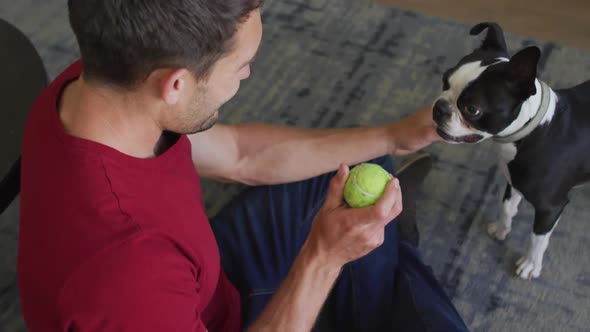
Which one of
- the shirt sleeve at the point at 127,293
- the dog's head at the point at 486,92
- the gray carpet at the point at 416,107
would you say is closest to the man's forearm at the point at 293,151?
the dog's head at the point at 486,92

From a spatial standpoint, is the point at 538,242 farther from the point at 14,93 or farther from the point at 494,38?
the point at 14,93

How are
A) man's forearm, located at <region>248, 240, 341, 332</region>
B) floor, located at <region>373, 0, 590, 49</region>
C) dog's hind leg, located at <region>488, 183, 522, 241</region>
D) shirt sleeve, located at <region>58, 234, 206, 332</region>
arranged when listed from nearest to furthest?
shirt sleeve, located at <region>58, 234, 206, 332</region> → man's forearm, located at <region>248, 240, 341, 332</region> → dog's hind leg, located at <region>488, 183, 522, 241</region> → floor, located at <region>373, 0, 590, 49</region>

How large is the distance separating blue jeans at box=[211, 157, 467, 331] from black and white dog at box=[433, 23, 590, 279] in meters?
0.29

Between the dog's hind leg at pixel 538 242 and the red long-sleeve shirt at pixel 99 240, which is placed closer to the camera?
the red long-sleeve shirt at pixel 99 240

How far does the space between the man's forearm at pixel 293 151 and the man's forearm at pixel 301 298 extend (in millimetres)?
410

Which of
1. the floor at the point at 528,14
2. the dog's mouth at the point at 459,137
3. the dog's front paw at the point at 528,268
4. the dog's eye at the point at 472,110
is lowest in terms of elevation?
the dog's front paw at the point at 528,268

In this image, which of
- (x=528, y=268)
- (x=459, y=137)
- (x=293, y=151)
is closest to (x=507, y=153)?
(x=459, y=137)

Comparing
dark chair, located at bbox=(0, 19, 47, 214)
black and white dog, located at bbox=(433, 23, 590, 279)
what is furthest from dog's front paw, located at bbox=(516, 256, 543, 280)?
dark chair, located at bbox=(0, 19, 47, 214)

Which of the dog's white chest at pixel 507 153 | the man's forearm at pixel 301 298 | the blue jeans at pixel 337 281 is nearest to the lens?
the man's forearm at pixel 301 298

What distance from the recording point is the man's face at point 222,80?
907 mm

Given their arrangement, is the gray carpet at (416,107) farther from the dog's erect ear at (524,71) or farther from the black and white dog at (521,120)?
the dog's erect ear at (524,71)

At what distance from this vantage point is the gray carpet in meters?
1.56

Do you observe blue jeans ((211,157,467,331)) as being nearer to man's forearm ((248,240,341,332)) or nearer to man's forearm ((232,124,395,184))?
man's forearm ((232,124,395,184))

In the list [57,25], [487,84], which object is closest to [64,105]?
[487,84]
